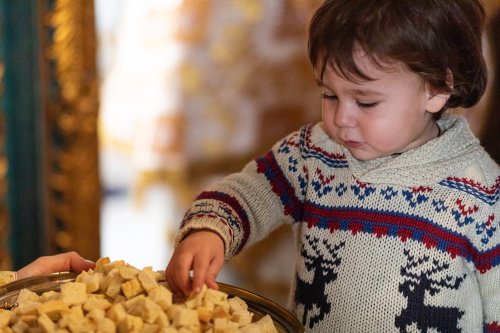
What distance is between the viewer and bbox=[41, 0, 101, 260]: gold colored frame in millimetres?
2244

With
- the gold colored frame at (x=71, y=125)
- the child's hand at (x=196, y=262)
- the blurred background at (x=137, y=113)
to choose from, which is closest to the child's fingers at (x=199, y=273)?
the child's hand at (x=196, y=262)

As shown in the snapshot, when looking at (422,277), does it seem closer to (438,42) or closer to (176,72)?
(438,42)

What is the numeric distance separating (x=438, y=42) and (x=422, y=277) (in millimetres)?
352

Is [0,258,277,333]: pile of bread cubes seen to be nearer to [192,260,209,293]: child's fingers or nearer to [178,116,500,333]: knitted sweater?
[192,260,209,293]: child's fingers

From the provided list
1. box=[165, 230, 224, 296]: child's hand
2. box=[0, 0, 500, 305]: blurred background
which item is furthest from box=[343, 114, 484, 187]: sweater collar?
box=[0, 0, 500, 305]: blurred background

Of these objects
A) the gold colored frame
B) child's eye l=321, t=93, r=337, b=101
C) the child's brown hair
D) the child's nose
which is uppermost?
the child's brown hair

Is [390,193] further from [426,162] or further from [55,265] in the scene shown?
[55,265]

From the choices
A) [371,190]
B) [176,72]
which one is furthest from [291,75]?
[371,190]

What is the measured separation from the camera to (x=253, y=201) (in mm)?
1172

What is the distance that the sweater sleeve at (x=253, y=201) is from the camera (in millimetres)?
1076

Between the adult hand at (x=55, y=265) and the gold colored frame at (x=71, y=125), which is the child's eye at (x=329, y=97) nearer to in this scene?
the adult hand at (x=55, y=265)

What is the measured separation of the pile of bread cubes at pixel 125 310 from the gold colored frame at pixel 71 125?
1.47m

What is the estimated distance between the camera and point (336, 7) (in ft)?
3.48

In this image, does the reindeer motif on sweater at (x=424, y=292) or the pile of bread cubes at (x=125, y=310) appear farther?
the reindeer motif on sweater at (x=424, y=292)
